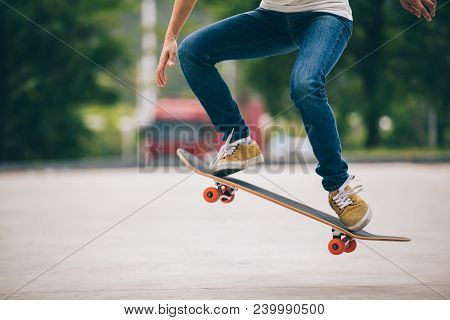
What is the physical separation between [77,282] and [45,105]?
21.8 meters

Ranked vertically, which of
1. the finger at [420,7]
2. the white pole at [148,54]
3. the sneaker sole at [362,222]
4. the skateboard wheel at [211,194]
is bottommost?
the sneaker sole at [362,222]

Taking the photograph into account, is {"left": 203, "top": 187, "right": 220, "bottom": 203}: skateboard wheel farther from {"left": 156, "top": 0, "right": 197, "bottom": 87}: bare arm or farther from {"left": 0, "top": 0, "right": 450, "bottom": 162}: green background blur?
{"left": 0, "top": 0, "right": 450, "bottom": 162}: green background blur

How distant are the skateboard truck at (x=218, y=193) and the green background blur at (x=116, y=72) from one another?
20.7 m

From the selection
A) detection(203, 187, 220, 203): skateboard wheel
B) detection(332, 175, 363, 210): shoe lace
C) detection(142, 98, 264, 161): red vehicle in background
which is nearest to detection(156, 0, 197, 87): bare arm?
detection(203, 187, 220, 203): skateboard wheel

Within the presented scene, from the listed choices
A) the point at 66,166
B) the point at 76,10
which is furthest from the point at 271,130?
the point at 66,166

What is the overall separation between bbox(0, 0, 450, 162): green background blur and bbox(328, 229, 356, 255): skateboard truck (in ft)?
70.0

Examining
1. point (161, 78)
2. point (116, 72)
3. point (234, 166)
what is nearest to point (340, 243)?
point (234, 166)

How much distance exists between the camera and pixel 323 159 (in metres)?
5.88

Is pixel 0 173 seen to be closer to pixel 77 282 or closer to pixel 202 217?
pixel 202 217

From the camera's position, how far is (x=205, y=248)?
8266mm

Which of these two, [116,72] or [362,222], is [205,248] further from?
[116,72]

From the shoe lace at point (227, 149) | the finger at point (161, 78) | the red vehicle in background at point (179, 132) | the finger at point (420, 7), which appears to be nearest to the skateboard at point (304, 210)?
the shoe lace at point (227, 149)

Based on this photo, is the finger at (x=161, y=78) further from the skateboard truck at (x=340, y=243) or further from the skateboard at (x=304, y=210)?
the skateboard truck at (x=340, y=243)

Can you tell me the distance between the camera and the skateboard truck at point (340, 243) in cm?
610
